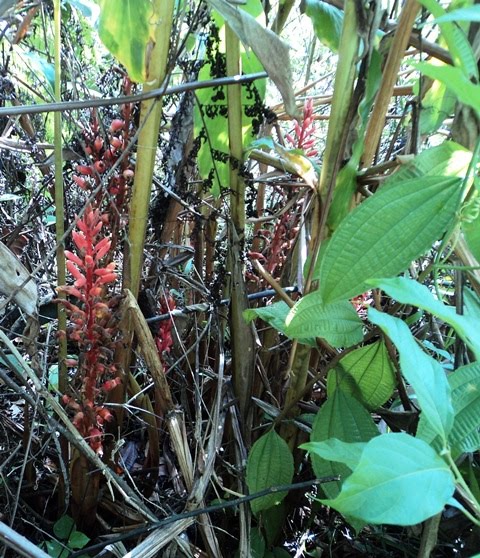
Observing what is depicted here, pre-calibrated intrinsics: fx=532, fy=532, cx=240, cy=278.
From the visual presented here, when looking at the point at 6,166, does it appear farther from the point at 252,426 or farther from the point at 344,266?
the point at 344,266

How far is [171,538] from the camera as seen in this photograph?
2.12ft

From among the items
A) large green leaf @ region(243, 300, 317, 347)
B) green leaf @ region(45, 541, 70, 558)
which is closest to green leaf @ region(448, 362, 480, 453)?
large green leaf @ region(243, 300, 317, 347)

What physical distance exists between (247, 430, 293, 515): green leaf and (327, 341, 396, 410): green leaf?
4.0 inches

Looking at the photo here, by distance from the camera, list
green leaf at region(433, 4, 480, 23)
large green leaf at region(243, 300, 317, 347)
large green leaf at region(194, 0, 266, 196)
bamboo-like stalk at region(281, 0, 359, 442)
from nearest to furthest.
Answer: green leaf at region(433, 4, 480, 23)
bamboo-like stalk at region(281, 0, 359, 442)
large green leaf at region(243, 300, 317, 347)
large green leaf at region(194, 0, 266, 196)

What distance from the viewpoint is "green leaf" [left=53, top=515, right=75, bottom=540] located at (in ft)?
2.48

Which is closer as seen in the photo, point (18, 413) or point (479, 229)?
point (479, 229)

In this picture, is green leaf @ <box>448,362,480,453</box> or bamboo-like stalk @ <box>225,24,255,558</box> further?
bamboo-like stalk @ <box>225,24,255,558</box>

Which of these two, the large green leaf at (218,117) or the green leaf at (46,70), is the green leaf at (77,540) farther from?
the green leaf at (46,70)

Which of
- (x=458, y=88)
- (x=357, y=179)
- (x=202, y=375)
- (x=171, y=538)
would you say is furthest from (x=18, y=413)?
(x=458, y=88)

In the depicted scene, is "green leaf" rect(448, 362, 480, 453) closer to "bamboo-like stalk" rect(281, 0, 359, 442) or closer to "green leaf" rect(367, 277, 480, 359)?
"green leaf" rect(367, 277, 480, 359)

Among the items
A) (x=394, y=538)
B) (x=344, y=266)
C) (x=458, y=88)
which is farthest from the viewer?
(x=394, y=538)

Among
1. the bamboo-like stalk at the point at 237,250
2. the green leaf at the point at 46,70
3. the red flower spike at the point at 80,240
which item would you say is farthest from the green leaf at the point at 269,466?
the green leaf at the point at 46,70

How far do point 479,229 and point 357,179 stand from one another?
158 mm

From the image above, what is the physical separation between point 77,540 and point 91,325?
1.01 ft
